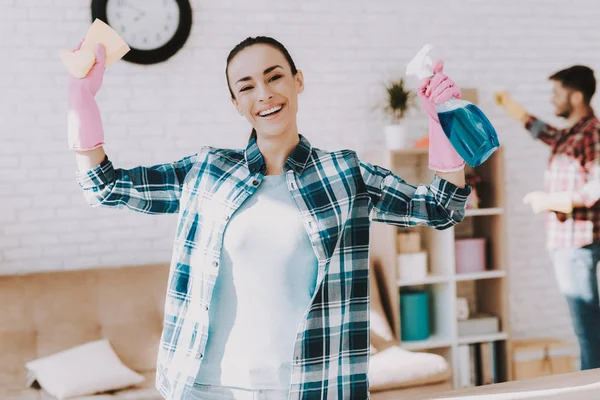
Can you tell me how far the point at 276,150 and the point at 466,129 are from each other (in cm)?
37

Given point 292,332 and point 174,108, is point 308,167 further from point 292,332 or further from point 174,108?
point 174,108

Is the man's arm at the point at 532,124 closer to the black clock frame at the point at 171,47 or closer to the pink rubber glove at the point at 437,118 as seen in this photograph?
the black clock frame at the point at 171,47

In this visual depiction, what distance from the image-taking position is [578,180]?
2963mm

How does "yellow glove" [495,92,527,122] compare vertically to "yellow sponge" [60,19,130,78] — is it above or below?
above

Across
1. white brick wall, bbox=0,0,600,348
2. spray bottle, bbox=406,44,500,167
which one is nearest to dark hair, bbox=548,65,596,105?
white brick wall, bbox=0,0,600,348

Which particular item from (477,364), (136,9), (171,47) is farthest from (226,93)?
(477,364)

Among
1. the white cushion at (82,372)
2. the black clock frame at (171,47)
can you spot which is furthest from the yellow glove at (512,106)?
the white cushion at (82,372)

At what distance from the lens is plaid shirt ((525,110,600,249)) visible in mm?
2893

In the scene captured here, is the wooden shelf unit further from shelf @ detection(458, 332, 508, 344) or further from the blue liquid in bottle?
the blue liquid in bottle

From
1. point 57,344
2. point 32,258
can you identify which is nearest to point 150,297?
point 57,344

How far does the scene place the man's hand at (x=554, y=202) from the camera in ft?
9.52

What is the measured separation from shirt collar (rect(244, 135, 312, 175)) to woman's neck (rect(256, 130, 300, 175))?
0.05ft

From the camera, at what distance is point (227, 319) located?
1203mm

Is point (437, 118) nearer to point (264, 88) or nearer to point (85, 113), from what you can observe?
point (264, 88)
